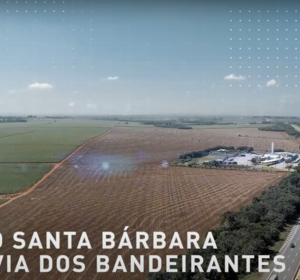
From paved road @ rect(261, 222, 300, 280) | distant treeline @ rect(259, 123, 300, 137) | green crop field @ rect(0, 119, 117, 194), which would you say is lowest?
paved road @ rect(261, 222, 300, 280)

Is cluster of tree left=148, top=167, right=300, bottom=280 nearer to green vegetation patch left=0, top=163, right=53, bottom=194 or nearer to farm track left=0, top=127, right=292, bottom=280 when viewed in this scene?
farm track left=0, top=127, right=292, bottom=280

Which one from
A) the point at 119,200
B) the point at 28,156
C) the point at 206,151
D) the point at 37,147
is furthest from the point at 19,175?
the point at 206,151

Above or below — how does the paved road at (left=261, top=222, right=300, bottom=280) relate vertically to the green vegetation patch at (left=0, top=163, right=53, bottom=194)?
below

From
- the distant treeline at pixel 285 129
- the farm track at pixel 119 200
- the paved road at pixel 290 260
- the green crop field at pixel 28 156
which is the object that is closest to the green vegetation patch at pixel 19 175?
the green crop field at pixel 28 156

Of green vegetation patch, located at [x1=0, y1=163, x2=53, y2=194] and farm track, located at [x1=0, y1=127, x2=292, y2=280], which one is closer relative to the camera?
farm track, located at [x1=0, y1=127, x2=292, y2=280]

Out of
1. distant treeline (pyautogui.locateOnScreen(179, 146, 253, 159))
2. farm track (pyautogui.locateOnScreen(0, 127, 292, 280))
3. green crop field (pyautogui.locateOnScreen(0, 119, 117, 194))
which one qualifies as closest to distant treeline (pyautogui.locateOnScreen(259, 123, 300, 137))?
distant treeline (pyautogui.locateOnScreen(179, 146, 253, 159))

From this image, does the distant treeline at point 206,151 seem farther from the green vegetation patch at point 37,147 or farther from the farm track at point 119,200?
the green vegetation patch at point 37,147

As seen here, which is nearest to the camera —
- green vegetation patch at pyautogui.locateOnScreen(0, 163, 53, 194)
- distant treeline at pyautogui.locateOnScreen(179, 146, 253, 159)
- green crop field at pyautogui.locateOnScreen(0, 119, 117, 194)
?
green vegetation patch at pyautogui.locateOnScreen(0, 163, 53, 194)

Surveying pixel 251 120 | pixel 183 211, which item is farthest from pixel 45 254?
pixel 251 120
